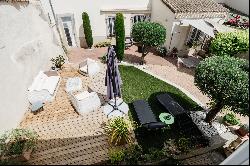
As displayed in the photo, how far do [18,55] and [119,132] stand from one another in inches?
330

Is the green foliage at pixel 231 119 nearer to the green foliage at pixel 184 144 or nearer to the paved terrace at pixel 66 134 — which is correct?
the green foliage at pixel 184 144

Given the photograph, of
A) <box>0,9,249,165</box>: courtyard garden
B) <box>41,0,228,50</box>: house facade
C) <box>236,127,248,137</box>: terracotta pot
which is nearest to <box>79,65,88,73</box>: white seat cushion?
<box>0,9,249,165</box>: courtyard garden

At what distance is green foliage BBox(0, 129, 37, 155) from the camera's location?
12.4m

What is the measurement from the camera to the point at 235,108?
12.3 m

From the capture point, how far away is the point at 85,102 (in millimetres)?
14703

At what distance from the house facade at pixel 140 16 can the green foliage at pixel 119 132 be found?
13.0 meters

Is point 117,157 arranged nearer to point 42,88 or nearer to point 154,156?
point 154,156

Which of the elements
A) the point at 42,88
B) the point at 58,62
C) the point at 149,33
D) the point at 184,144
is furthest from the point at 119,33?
the point at 184,144

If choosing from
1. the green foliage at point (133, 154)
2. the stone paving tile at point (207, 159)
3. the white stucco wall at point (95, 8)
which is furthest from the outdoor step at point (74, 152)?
the white stucco wall at point (95, 8)

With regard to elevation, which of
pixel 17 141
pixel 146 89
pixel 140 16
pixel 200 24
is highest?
pixel 200 24

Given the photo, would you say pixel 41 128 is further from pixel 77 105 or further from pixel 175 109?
pixel 175 109

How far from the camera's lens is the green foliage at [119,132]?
42.4 feet

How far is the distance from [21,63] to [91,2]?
35.0 ft

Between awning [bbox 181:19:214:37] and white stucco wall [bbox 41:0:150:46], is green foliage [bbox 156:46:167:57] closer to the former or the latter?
awning [bbox 181:19:214:37]
